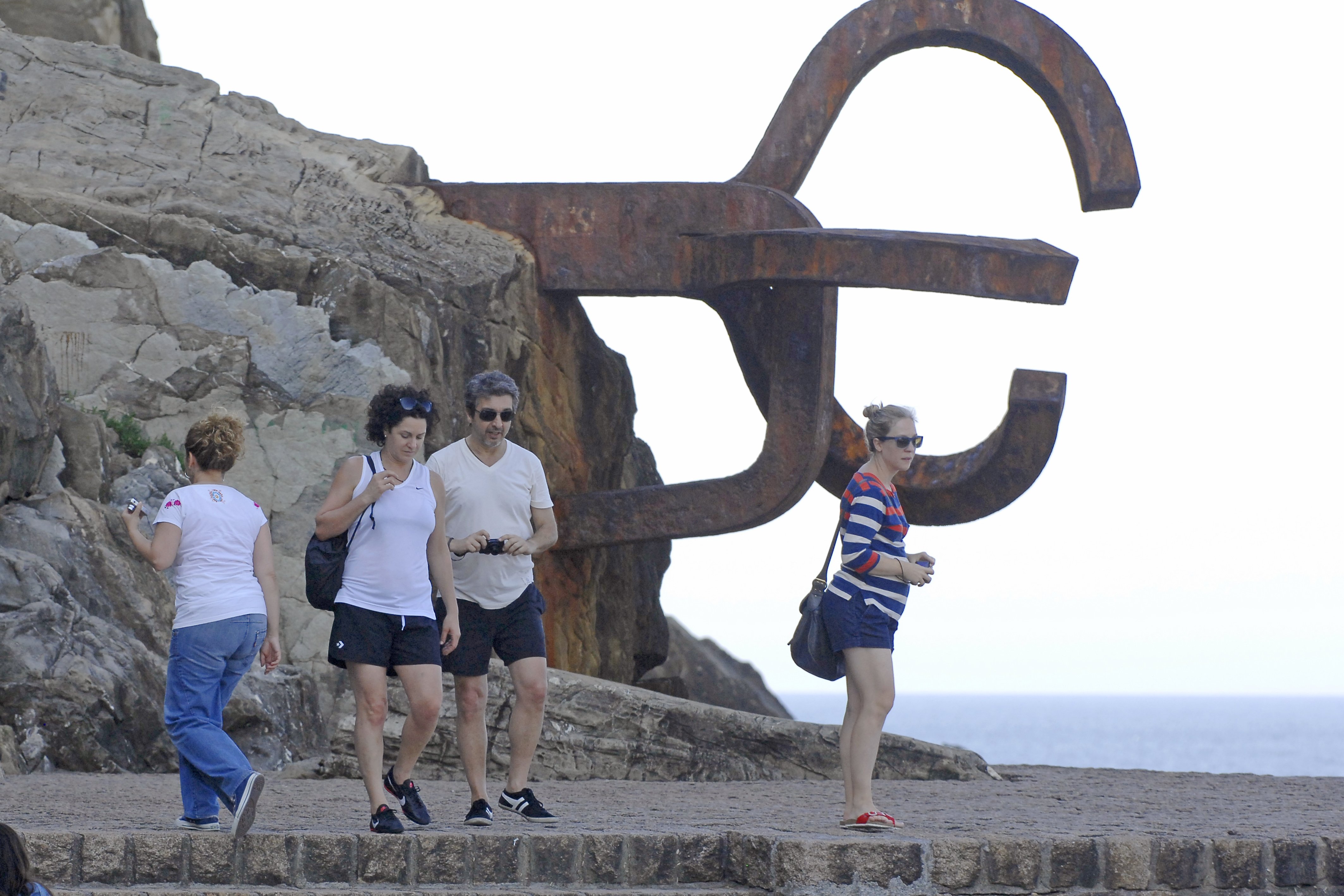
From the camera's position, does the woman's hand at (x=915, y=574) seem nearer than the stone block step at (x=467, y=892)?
No

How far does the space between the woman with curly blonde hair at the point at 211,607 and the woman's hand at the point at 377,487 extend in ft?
1.13

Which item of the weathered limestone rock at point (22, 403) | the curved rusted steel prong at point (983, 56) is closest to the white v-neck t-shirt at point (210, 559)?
the weathered limestone rock at point (22, 403)

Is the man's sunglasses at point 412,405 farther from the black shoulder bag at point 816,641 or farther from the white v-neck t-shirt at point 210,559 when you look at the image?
the black shoulder bag at point 816,641

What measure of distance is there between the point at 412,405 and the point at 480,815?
1.28 m

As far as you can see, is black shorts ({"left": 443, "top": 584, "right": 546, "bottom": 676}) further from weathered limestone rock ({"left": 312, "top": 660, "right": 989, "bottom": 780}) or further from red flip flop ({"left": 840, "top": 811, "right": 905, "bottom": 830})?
weathered limestone rock ({"left": 312, "top": 660, "right": 989, "bottom": 780})

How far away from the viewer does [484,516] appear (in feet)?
16.4

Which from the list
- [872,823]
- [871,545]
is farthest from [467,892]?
[871,545]

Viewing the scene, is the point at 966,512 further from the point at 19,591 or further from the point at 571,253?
the point at 19,591

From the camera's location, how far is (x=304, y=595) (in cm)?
858

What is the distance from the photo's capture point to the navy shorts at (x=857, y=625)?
502 cm

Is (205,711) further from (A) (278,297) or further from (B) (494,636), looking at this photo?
(A) (278,297)

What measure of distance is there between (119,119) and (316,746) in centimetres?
447

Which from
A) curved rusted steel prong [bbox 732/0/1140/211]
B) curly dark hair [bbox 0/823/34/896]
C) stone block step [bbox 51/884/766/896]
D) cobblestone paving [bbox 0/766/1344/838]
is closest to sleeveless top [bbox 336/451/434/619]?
cobblestone paving [bbox 0/766/1344/838]

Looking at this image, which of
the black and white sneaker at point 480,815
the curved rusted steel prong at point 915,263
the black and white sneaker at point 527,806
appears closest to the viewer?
the black and white sneaker at point 480,815
